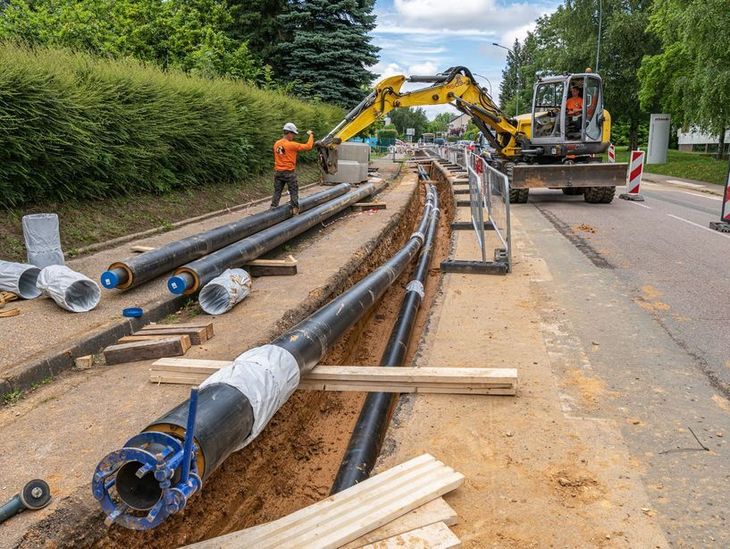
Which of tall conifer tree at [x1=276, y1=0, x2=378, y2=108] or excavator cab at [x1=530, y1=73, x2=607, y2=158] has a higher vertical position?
tall conifer tree at [x1=276, y1=0, x2=378, y2=108]

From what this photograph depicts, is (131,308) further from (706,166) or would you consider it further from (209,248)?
(706,166)

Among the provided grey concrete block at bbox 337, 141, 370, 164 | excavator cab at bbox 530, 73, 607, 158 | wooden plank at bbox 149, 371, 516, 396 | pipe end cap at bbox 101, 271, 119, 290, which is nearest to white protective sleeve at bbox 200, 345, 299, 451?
wooden plank at bbox 149, 371, 516, 396

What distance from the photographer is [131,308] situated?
6148 mm

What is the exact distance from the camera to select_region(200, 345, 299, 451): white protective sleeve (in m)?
3.31

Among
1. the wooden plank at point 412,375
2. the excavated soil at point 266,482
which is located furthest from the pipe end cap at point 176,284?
the wooden plank at point 412,375

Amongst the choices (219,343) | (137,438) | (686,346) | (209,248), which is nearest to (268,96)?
(209,248)

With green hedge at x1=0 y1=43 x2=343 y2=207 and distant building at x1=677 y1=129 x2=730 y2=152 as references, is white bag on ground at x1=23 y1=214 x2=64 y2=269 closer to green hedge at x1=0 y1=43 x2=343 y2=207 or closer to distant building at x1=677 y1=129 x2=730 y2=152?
green hedge at x1=0 y1=43 x2=343 y2=207

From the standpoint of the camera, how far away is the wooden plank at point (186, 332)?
17.9 ft

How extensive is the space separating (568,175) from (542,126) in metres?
2.06

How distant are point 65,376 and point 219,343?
4.41 feet

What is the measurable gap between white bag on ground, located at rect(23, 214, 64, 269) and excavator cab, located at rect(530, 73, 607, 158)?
11.5 metres

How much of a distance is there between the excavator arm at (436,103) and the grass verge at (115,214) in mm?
3132

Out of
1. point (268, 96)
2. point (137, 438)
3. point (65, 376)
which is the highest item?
point (268, 96)

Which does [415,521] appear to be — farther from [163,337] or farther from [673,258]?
[673,258]
